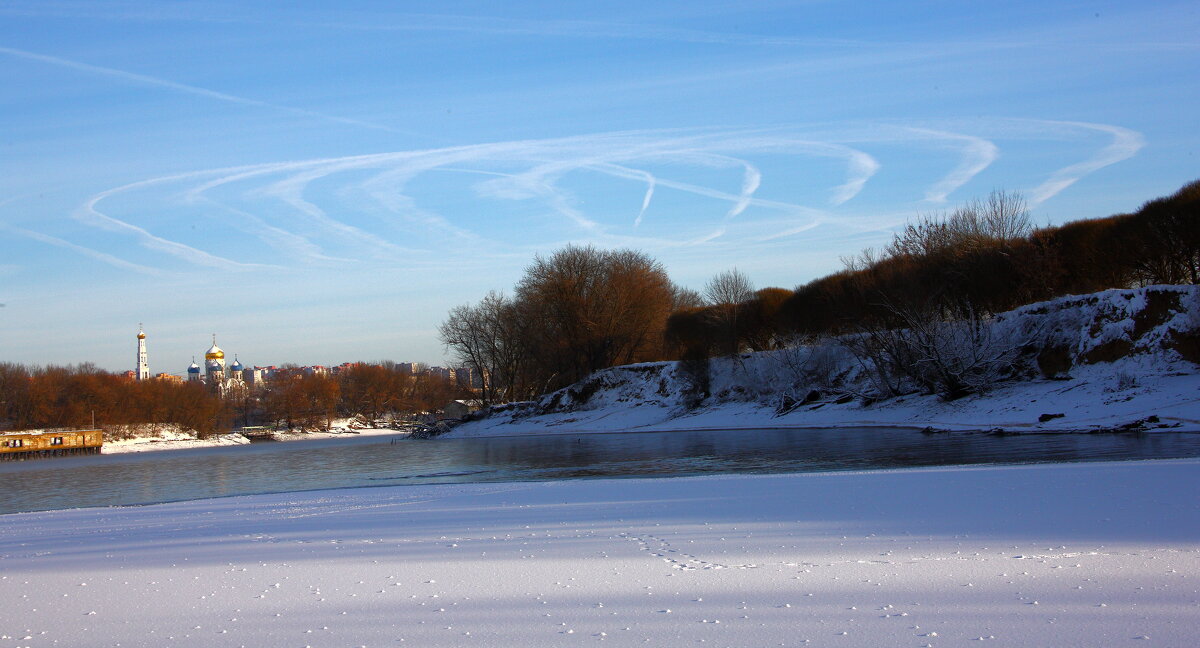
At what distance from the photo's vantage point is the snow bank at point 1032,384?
27125 mm

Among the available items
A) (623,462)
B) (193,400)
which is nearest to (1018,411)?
(623,462)

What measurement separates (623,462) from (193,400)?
255ft

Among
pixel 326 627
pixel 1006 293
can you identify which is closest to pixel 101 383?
pixel 1006 293

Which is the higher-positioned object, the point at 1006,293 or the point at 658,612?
the point at 1006,293

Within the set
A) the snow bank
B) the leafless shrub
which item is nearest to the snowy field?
the snow bank

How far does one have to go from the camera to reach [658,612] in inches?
253

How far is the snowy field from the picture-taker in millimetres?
5973

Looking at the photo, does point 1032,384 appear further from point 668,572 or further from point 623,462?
point 668,572

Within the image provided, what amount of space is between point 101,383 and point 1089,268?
281 ft

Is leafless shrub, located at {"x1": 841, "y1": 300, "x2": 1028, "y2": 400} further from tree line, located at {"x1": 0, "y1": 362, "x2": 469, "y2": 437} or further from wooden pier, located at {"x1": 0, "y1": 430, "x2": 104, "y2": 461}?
wooden pier, located at {"x1": 0, "y1": 430, "x2": 104, "y2": 461}

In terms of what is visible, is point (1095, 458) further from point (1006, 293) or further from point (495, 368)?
point (495, 368)

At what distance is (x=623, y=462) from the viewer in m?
25.4

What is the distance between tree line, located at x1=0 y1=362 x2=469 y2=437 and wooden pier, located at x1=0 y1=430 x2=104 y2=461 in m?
12.5

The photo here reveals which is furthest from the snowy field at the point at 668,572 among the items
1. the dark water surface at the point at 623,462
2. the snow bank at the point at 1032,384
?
the snow bank at the point at 1032,384
